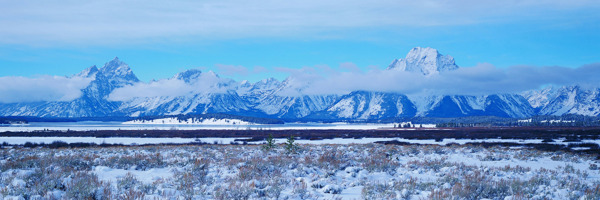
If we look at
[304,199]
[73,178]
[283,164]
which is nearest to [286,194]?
[304,199]

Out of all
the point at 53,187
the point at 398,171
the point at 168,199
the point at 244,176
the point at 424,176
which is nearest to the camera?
the point at 168,199

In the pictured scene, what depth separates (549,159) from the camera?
2309 centimetres

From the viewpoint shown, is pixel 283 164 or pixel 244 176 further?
pixel 283 164

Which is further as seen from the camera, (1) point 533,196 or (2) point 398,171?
(2) point 398,171

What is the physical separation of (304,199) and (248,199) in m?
1.49

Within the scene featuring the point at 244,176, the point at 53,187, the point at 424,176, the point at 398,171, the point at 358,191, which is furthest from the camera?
the point at 398,171

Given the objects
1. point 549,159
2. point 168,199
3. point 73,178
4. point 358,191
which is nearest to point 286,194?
point 358,191

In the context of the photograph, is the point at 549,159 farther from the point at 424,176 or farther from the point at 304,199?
the point at 304,199

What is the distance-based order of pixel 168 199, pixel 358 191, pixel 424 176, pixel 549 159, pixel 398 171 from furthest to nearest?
pixel 549 159 → pixel 398 171 → pixel 424 176 → pixel 358 191 → pixel 168 199

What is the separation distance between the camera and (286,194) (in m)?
10.9

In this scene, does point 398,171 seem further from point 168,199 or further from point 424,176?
point 168,199

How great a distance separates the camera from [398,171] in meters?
16.3

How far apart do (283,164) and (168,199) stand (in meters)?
7.01

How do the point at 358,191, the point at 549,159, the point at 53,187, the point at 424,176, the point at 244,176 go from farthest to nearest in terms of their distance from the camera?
the point at 549,159 < the point at 424,176 < the point at 244,176 < the point at 358,191 < the point at 53,187
